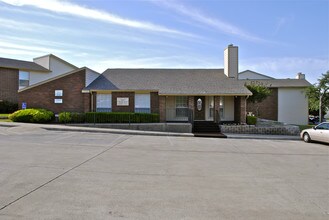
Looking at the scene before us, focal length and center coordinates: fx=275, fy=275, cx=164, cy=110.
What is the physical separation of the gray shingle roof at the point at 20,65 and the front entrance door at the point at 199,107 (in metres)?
22.6

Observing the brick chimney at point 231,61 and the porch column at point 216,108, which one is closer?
the porch column at point 216,108

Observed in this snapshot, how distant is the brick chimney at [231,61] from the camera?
24.5 meters

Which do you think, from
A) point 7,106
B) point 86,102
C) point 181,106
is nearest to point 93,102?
point 86,102

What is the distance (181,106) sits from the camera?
23.4 m

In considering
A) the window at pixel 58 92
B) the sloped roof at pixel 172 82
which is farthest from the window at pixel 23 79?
the sloped roof at pixel 172 82

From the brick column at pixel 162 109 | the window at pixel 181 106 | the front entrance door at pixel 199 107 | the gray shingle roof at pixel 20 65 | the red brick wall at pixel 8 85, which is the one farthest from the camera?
the gray shingle roof at pixel 20 65

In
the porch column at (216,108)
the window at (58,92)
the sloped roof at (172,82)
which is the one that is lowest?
the porch column at (216,108)

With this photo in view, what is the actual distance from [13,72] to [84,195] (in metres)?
33.0

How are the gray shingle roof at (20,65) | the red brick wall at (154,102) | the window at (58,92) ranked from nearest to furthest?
the red brick wall at (154,102) < the window at (58,92) < the gray shingle roof at (20,65)

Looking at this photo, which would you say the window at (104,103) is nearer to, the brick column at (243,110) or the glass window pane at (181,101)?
the glass window pane at (181,101)

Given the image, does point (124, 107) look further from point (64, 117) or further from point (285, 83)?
point (285, 83)

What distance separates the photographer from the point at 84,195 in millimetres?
5324

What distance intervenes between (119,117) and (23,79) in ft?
63.9

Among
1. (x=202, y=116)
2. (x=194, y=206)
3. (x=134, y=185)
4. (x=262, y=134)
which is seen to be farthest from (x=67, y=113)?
(x=194, y=206)
